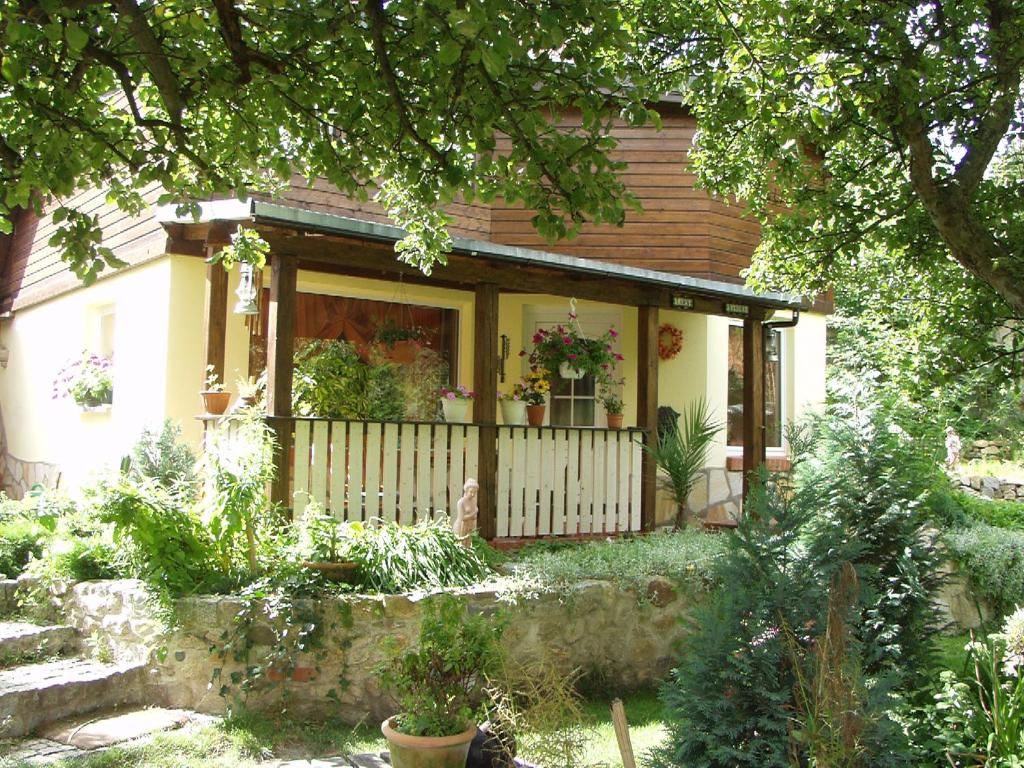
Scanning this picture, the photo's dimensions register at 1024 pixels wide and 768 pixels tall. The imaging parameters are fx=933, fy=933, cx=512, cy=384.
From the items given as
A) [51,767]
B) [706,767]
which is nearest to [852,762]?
[706,767]

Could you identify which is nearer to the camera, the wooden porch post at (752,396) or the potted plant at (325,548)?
the potted plant at (325,548)

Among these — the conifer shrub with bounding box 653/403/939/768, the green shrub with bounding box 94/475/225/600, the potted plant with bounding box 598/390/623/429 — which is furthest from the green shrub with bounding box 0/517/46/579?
the conifer shrub with bounding box 653/403/939/768

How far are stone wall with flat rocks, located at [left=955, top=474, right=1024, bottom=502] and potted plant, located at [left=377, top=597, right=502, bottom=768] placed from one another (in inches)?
553

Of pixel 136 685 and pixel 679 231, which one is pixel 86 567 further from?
pixel 679 231

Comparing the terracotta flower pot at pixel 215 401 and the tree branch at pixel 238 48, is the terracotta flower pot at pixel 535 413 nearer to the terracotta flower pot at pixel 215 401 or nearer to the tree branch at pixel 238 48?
the terracotta flower pot at pixel 215 401

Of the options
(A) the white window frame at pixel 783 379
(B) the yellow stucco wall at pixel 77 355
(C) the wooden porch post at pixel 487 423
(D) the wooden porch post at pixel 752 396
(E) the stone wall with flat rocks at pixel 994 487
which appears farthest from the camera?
(E) the stone wall with flat rocks at pixel 994 487

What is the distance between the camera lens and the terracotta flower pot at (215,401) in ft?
24.8

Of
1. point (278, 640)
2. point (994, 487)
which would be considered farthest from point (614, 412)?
point (994, 487)

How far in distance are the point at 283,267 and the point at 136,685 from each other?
309 centimetres

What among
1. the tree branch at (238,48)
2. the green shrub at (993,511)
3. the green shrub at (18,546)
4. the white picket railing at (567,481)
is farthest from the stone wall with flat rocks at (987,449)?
the tree branch at (238,48)

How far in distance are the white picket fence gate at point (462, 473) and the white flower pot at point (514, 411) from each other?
63 centimetres

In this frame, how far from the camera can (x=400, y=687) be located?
4.65m

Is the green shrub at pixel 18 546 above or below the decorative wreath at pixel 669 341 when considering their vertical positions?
below

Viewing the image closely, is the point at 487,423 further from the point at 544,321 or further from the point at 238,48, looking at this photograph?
the point at 238,48
